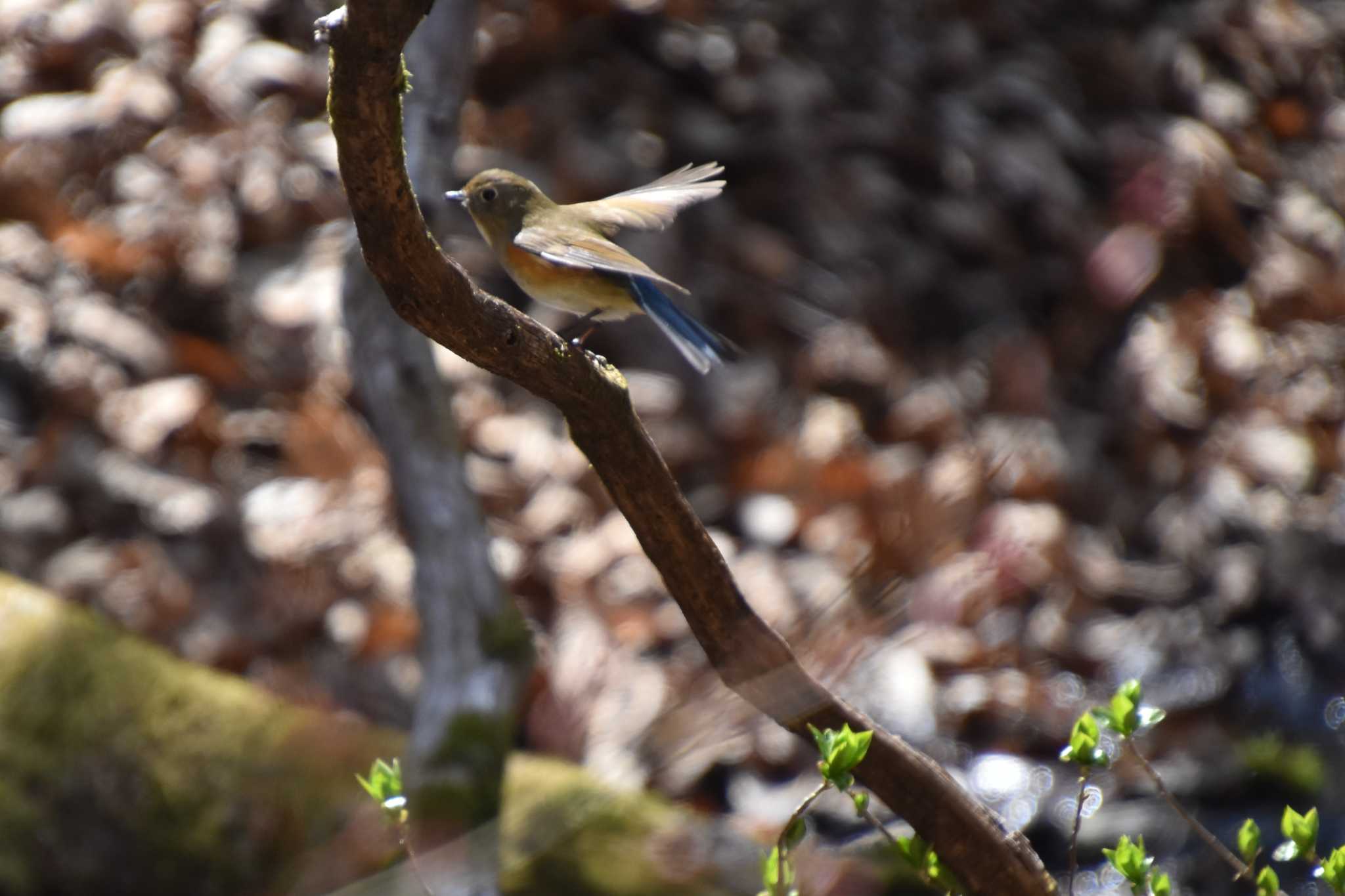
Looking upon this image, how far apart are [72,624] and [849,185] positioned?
2768mm

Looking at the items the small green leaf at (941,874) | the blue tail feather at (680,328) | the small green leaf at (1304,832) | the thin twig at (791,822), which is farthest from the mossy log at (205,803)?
the small green leaf at (1304,832)

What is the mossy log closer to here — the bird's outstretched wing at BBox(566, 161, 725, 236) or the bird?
the bird

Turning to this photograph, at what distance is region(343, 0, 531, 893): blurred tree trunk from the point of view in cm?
231

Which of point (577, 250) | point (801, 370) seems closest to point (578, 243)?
point (577, 250)

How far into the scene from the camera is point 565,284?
5.98ft

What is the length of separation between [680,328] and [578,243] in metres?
0.24

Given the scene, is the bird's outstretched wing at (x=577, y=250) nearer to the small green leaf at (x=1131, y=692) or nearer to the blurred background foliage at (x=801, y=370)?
the small green leaf at (x=1131, y=692)

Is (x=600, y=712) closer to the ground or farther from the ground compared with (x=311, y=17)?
closer to the ground

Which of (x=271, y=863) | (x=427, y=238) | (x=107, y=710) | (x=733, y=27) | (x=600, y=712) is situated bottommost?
(x=600, y=712)

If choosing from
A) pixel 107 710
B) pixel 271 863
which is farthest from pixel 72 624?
pixel 271 863

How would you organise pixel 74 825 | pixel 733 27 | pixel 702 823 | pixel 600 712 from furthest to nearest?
pixel 733 27 → pixel 600 712 → pixel 702 823 → pixel 74 825

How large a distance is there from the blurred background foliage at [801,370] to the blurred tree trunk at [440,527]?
10.5 inches

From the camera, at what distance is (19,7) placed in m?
4.09

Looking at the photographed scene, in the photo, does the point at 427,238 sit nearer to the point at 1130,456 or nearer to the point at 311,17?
the point at 1130,456
